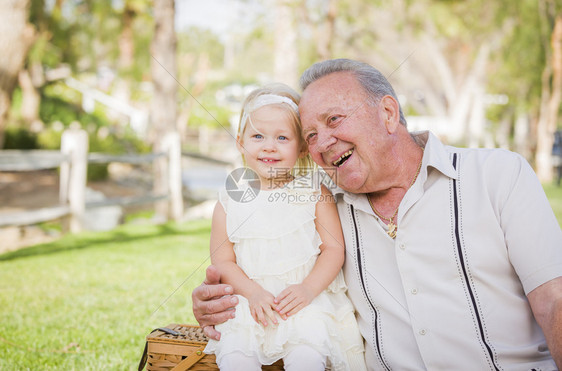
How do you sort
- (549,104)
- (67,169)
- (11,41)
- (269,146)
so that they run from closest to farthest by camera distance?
(269,146) → (11,41) → (67,169) → (549,104)

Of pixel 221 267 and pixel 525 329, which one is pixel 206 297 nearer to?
pixel 221 267

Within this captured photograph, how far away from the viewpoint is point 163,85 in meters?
9.38

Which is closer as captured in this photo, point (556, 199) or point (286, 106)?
point (286, 106)

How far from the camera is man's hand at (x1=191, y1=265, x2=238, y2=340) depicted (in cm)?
212

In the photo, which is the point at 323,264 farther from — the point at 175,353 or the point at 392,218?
the point at 175,353

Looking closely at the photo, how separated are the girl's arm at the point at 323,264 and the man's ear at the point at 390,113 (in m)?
0.43

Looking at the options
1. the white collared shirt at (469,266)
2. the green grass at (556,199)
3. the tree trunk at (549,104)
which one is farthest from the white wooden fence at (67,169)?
the tree trunk at (549,104)

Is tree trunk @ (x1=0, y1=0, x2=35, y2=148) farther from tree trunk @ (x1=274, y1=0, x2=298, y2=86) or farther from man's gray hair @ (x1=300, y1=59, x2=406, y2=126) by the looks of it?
man's gray hair @ (x1=300, y1=59, x2=406, y2=126)

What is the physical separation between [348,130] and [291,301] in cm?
74

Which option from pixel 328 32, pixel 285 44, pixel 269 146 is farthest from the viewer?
pixel 328 32

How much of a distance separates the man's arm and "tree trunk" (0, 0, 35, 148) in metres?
7.36

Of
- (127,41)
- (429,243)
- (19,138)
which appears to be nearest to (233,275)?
(429,243)

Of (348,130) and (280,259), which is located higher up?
(348,130)

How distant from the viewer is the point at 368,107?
2.20m
